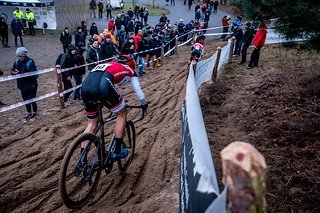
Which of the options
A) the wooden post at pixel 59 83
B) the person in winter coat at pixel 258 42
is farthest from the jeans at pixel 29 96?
the person in winter coat at pixel 258 42

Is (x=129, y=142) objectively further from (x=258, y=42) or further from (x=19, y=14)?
(x=19, y=14)

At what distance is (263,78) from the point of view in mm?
9305

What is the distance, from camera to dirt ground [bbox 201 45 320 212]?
3.81 meters

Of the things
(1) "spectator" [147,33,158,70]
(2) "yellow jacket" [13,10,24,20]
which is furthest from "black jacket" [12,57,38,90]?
(2) "yellow jacket" [13,10,24,20]

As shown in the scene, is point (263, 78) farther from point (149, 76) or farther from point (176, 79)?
point (149, 76)

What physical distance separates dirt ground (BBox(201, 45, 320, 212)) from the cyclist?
5.70ft

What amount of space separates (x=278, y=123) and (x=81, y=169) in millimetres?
3948

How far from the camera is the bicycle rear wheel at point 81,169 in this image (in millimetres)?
3495

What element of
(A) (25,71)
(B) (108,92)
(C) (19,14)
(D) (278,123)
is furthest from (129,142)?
(C) (19,14)

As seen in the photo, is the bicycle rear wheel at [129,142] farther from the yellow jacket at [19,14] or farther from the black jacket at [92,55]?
the yellow jacket at [19,14]

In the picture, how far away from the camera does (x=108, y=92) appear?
3877 millimetres

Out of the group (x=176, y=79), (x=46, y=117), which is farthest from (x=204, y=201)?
(x=176, y=79)

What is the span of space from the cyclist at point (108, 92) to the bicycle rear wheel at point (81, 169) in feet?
1.17

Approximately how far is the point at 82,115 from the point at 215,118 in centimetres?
334
